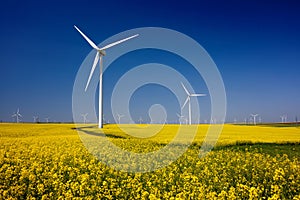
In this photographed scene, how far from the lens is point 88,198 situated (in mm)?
8125

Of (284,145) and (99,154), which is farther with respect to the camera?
(284,145)

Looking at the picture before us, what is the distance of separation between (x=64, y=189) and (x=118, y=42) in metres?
27.1

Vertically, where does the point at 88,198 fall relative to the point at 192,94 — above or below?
below

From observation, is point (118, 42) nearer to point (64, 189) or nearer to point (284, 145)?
point (284, 145)

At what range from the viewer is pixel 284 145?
86.8 feet

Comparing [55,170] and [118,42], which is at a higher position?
[118,42]

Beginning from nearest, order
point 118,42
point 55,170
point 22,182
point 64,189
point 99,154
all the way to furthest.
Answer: point 64,189
point 22,182
point 55,170
point 99,154
point 118,42

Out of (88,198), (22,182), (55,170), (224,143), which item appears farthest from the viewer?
(224,143)

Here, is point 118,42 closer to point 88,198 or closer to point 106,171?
point 106,171

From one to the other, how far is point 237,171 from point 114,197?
5.31 m

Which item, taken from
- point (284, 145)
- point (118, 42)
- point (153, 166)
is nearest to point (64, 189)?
point (153, 166)

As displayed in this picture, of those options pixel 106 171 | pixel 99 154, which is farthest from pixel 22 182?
pixel 99 154

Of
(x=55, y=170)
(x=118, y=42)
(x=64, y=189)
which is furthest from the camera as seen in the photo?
(x=118, y=42)

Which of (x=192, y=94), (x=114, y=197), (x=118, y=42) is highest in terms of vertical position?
(x=118, y=42)
